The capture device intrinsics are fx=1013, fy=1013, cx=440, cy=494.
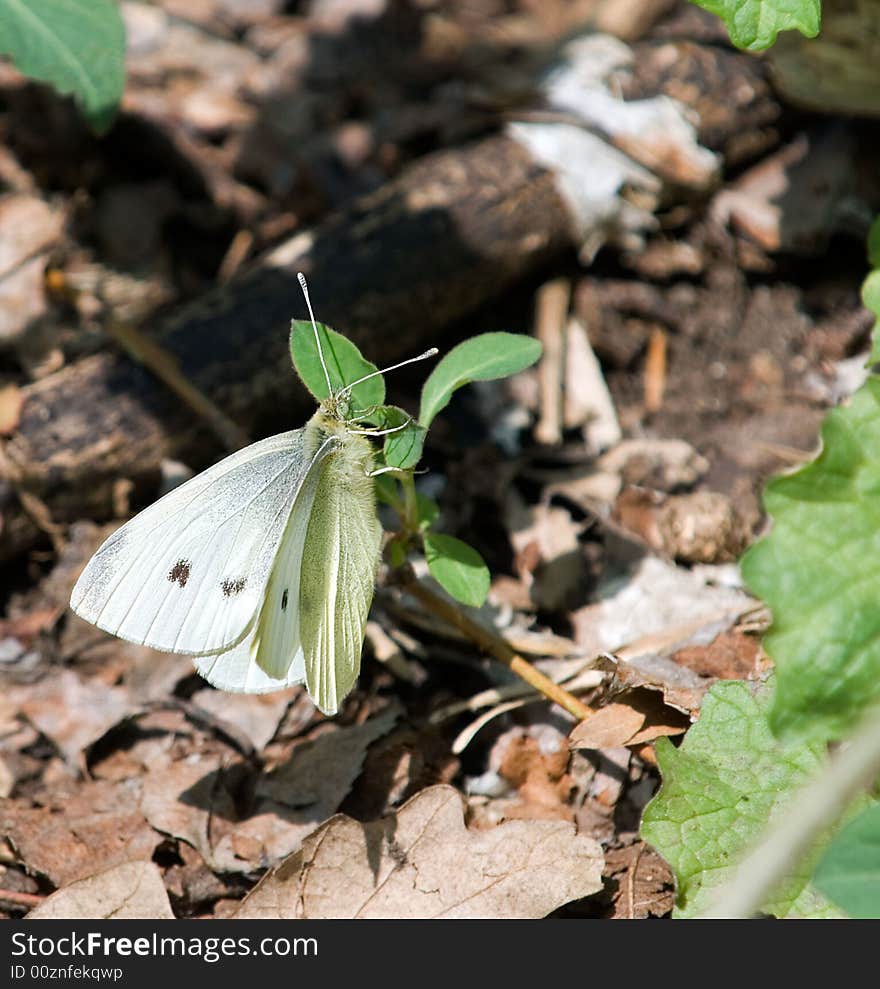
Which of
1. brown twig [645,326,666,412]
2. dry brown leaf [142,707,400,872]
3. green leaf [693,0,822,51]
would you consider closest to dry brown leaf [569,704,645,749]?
dry brown leaf [142,707,400,872]

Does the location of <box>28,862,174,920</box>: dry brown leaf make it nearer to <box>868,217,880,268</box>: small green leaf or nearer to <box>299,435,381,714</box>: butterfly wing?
<box>299,435,381,714</box>: butterfly wing

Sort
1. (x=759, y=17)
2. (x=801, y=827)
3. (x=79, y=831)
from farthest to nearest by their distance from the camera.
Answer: (x=79, y=831)
(x=759, y=17)
(x=801, y=827)

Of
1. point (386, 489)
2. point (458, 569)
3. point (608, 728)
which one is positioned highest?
point (386, 489)

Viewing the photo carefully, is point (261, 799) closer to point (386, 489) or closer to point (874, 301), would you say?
point (386, 489)

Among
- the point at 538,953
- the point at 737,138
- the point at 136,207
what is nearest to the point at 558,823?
the point at 538,953

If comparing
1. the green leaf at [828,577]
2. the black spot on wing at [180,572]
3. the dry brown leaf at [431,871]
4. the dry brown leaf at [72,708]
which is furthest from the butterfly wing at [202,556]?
the green leaf at [828,577]

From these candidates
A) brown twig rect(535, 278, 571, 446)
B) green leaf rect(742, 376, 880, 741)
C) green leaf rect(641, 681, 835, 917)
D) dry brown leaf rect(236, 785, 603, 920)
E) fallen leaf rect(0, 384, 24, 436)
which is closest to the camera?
green leaf rect(742, 376, 880, 741)

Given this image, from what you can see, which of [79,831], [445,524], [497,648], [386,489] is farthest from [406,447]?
[79,831]

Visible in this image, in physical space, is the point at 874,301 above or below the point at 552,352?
above
